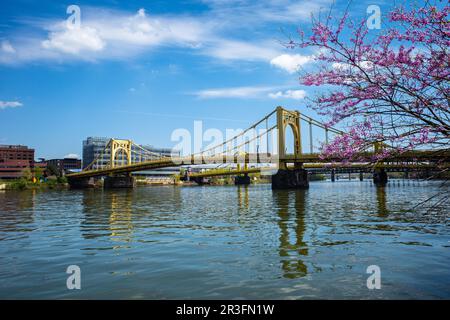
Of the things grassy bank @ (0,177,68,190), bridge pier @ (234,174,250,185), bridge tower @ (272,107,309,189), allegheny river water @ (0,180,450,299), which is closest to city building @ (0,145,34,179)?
grassy bank @ (0,177,68,190)

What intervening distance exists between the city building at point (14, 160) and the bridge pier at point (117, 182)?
59.8 m

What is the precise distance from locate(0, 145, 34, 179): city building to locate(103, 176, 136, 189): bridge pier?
59.8 metres

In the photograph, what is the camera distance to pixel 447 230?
14094 mm

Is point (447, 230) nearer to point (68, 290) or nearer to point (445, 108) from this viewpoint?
point (445, 108)

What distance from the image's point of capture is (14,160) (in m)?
157

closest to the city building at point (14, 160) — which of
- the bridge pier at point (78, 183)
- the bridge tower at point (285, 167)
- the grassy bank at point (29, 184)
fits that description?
the grassy bank at point (29, 184)

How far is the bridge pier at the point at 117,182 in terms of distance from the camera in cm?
9731

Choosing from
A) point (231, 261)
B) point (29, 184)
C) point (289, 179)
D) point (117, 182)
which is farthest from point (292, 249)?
point (29, 184)

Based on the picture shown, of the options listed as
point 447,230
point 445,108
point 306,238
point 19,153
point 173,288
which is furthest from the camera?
point 19,153

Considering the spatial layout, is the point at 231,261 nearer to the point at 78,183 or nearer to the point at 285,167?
the point at 285,167

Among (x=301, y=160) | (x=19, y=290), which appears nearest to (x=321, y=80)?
(x=19, y=290)

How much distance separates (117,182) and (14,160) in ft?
280

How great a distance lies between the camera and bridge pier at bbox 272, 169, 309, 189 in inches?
2798

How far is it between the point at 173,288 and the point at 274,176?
6563 centimetres
